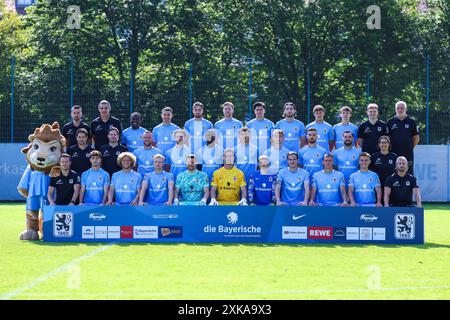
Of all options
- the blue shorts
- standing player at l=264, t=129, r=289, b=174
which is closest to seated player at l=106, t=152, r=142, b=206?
the blue shorts

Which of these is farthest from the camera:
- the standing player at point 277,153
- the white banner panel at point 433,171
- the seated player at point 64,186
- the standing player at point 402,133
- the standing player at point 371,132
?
the white banner panel at point 433,171

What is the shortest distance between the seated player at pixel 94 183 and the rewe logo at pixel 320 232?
11.7 ft

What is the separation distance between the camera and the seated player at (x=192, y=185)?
13.8 meters

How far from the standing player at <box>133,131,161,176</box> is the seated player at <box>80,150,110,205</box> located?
109 cm

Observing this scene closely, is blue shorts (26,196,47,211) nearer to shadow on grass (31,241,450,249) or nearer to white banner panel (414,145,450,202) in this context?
shadow on grass (31,241,450,249)

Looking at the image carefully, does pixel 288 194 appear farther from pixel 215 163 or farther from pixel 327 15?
pixel 327 15

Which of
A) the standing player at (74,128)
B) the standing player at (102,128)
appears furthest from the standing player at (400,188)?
the standing player at (74,128)

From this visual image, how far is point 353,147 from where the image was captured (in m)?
14.8

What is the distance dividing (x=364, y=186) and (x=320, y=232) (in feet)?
4.56

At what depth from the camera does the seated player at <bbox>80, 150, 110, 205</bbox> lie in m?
13.8

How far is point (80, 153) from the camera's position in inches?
570

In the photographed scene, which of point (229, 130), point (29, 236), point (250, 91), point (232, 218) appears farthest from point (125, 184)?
point (250, 91)

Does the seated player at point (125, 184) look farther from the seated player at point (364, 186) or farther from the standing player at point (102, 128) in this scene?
the seated player at point (364, 186)

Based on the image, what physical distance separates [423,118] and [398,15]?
558cm
